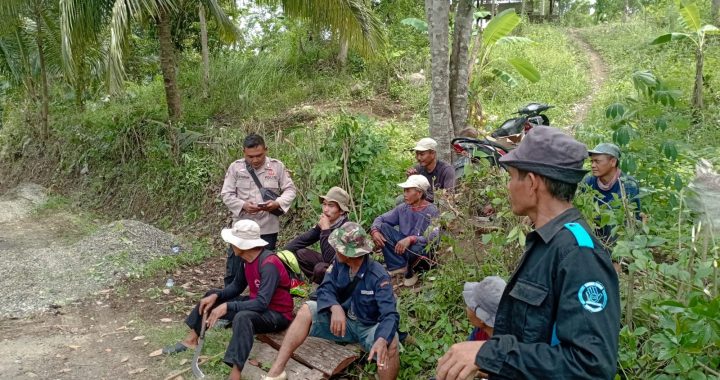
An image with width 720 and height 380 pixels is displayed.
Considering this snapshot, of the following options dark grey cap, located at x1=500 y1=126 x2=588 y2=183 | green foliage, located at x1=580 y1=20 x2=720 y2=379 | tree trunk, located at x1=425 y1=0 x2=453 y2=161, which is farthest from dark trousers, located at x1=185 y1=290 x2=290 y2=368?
tree trunk, located at x1=425 y1=0 x2=453 y2=161

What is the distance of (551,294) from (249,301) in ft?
10.4

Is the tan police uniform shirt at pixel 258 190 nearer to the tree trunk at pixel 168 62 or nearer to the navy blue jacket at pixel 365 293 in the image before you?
the navy blue jacket at pixel 365 293

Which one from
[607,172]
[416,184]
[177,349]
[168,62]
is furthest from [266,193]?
[168,62]

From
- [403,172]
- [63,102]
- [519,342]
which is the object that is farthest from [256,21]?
[519,342]

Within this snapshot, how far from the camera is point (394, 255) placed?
5.45 metres

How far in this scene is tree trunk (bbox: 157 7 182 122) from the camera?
32.3ft

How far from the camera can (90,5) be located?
361 inches

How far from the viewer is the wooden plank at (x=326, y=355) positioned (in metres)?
4.21

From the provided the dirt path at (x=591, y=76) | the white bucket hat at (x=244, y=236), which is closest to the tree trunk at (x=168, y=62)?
the white bucket hat at (x=244, y=236)

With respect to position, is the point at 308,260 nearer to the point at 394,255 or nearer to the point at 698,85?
the point at 394,255

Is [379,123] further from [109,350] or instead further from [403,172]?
[109,350]

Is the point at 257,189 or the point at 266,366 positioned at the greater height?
the point at 257,189

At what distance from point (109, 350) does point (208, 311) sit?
1116mm

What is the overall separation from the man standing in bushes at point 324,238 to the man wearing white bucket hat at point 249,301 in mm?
1022
